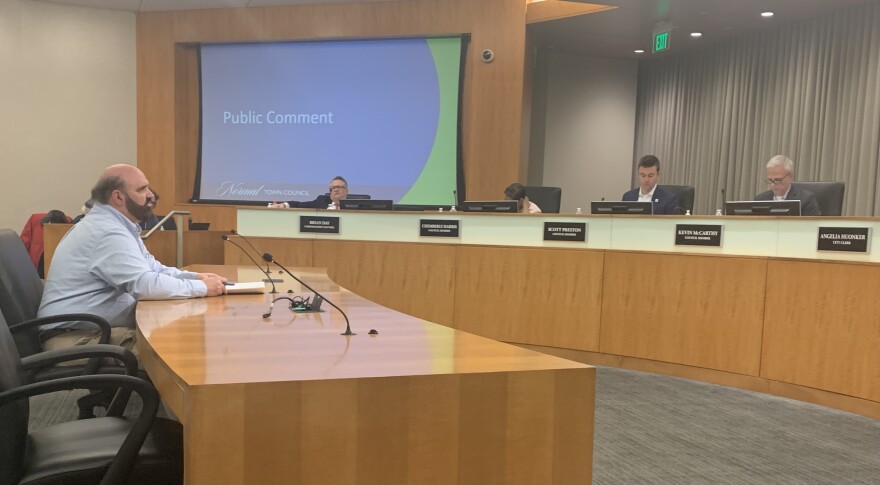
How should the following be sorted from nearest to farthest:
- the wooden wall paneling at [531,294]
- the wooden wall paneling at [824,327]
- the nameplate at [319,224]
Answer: the wooden wall paneling at [824,327] → the wooden wall paneling at [531,294] → the nameplate at [319,224]

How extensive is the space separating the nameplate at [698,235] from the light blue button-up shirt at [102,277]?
2998 millimetres

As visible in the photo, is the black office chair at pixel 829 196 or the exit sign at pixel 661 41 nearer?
the black office chair at pixel 829 196

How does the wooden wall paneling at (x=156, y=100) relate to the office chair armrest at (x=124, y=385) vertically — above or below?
above

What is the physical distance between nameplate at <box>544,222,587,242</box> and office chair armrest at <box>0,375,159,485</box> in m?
3.33

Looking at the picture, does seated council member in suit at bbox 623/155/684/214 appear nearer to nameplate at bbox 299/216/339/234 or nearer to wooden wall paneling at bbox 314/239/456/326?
wooden wall paneling at bbox 314/239/456/326

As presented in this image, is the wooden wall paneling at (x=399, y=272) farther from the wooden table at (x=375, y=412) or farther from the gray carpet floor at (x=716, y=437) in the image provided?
the wooden table at (x=375, y=412)

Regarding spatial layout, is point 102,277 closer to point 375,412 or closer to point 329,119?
point 375,412

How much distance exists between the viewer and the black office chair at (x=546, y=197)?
19.5ft

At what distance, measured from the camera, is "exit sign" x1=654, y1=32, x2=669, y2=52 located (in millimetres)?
6707

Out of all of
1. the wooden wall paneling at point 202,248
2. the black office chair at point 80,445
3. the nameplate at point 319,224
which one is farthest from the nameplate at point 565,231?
the black office chair at point 80,445

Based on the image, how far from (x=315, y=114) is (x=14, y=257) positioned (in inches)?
210

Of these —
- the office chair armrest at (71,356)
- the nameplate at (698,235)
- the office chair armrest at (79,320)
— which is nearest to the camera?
the office chair armrest at (71,356)

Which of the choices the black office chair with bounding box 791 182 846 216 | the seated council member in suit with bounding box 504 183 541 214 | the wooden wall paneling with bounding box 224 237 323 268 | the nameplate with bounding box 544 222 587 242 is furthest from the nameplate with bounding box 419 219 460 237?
the black office chair with bounding box 791 182 846 216

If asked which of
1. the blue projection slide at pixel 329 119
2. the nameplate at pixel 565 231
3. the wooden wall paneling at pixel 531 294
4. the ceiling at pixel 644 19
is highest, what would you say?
the ceiling at pixel 644 19
